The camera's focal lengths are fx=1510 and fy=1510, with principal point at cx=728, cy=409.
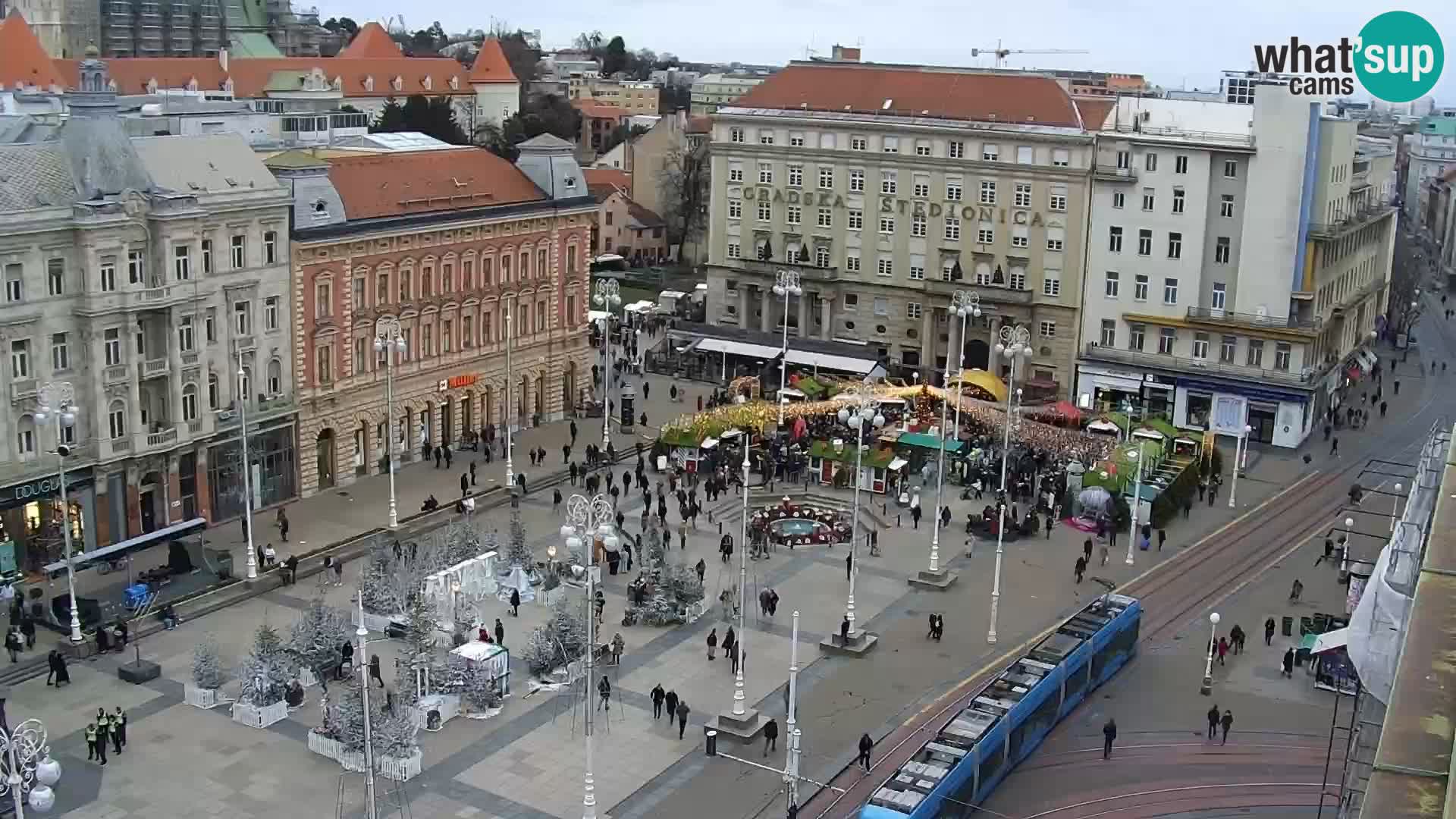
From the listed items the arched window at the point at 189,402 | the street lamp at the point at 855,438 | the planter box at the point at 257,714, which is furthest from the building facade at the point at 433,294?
the planter box at the point at 257,714

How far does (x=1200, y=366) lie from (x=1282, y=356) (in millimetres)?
3916

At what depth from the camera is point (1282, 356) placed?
74.6 metres

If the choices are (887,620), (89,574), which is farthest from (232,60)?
(887,620)

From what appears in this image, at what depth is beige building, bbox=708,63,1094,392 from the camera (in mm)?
80750

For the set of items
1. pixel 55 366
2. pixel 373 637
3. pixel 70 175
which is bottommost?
pixel 373 637

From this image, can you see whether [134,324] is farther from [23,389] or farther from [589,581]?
[589,581]

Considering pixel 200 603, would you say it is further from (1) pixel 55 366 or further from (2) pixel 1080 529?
(2) pixel 1080 529

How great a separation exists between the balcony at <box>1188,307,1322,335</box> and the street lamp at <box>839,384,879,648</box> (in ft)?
59.0

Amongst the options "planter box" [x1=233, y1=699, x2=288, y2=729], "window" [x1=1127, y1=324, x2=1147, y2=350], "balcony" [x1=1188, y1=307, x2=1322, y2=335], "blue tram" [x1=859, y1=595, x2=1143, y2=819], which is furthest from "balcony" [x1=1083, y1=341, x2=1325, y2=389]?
"planter box" [x1=233, y1=699, x2=288, y2=729]

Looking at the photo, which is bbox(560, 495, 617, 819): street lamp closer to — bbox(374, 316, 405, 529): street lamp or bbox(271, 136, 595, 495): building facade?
bbox(374, 316, 405, 529): street lamp

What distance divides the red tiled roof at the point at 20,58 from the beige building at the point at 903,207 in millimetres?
61311

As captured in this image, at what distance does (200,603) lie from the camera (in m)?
49.0

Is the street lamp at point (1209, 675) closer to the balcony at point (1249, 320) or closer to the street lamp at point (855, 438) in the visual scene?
the street lamp at point (855, 438)

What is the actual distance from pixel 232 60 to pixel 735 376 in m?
79.7
